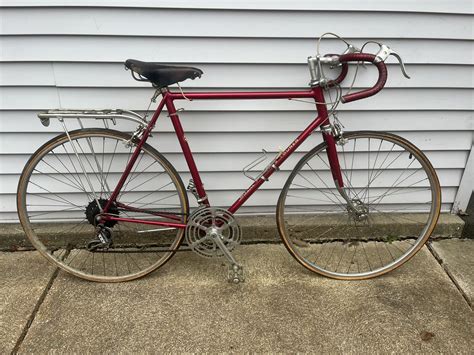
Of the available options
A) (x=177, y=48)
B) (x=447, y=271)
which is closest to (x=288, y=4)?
(x=177, y=48)

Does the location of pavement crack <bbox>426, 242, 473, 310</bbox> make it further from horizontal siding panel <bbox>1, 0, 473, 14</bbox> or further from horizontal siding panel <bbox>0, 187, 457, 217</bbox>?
horizontal siding panel <bbox>1, 0, 473, 14</bbox>

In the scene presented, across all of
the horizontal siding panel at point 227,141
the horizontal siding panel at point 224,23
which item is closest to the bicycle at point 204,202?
the horizontal siding panel at point 227,141

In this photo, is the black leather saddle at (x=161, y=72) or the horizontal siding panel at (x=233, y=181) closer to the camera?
the black leather saddle at (x=161, y=72)

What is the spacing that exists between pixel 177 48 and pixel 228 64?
0.30 m

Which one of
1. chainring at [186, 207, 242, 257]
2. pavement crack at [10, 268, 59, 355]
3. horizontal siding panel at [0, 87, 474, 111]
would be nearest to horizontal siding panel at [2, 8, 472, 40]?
horizontal siding panel at [0, 87, 474, 111]

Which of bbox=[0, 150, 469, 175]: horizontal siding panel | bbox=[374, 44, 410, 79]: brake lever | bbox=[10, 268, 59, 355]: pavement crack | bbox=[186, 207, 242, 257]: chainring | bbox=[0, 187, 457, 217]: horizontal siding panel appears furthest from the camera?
bbox=[0, 187, 457, 217]: horizontal siding panel

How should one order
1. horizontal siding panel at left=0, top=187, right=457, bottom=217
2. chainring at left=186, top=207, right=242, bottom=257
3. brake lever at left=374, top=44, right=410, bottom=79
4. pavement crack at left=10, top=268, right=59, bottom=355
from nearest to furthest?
brake lever at left=374, top=44, right=410, bottom=79, pavement crack at left=10, top=268, right=59, bottom=355, chainring at left=186, top=207, right=242, bottom=257, horizontal siding panel at left=0, top=187, right=457, bottom=217

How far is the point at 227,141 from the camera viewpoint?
2479mm

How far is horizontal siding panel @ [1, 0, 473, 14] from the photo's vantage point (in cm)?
206

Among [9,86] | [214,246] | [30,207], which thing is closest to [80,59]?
[9,86]

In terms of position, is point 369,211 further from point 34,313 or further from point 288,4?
point 34,313

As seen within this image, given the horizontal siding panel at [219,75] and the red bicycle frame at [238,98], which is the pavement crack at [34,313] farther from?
the horizontal siding panel at [219,75]

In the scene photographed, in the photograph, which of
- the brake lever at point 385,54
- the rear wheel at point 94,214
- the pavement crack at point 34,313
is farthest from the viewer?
the rear wheel at point 94,214

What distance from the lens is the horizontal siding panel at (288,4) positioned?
81.3 inches
